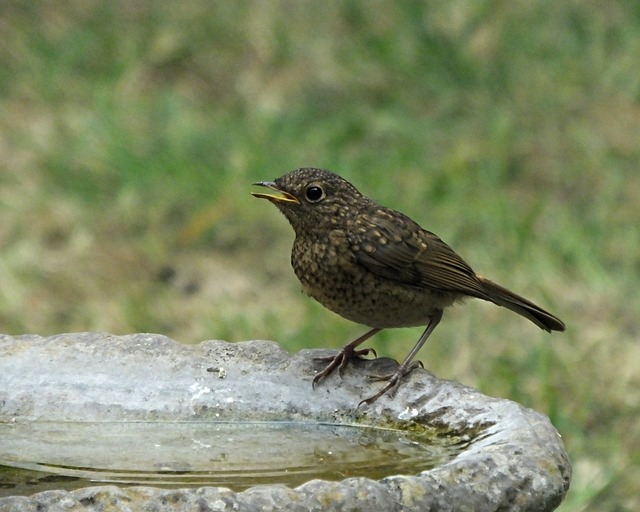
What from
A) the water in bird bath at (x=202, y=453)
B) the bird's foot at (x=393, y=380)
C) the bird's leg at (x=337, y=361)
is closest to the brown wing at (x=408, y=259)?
the bird's leg at (x=337, y=361)

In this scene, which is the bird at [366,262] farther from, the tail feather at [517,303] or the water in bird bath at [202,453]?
the water in bird bath at [202,453]

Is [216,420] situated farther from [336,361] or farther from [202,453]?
[336,361]

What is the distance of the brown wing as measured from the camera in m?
4.89

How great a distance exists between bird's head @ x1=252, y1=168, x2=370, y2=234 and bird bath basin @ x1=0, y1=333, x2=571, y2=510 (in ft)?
2.26

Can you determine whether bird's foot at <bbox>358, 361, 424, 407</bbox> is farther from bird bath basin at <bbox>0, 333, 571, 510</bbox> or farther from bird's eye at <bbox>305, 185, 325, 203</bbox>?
bird's eye at <bbox>305, 185, 325, 203</bbox>

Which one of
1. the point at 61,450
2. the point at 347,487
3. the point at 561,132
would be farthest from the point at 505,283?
the point at 347,487

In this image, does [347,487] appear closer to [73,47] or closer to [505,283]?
[505,283]

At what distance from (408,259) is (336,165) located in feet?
14.5

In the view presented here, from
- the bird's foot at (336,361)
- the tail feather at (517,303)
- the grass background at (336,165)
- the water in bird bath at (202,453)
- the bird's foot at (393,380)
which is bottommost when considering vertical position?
the water in bird bath at (202,453)

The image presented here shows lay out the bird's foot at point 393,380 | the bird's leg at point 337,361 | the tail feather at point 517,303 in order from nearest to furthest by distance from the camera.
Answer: the bird's foot at point 393,380, the bird's leg at point 337,361, the tail feather at point 517,303

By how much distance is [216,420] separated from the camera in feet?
13.9

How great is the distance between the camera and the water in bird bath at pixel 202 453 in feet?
12.4

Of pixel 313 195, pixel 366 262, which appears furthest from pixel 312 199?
pixel 366 262

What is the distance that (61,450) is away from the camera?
404 cm
